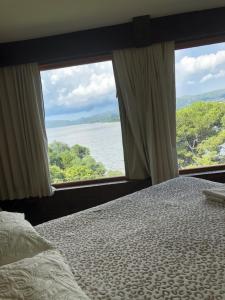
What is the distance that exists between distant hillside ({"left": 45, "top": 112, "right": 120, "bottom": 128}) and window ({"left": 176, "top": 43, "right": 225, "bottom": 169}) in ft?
2.43

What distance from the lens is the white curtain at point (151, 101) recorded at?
2912 mm

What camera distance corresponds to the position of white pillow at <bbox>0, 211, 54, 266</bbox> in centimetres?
132

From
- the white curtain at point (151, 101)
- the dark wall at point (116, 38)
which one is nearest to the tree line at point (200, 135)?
the white curtain at point (151, 101)

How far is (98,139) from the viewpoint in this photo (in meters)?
3.36

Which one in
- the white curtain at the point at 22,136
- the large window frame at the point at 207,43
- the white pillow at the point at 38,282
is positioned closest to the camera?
the white pillow at the point at 38,282

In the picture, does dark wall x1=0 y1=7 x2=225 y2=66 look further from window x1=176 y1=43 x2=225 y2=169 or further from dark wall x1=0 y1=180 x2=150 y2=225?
dark wall x1=0 y1=180 x2=150 y2=225

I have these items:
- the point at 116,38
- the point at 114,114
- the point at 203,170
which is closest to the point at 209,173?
the point at 203,170

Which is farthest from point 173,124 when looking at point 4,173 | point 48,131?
point 4,173

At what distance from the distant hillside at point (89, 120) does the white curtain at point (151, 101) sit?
0.67 ft

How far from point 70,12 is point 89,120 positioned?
1.24m

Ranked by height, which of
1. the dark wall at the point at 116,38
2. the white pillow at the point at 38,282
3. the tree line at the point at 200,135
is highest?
the dark wall at the point at 116,38

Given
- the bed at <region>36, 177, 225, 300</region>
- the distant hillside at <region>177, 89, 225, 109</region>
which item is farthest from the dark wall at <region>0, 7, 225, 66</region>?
the bed at <region>36, 177, 225, 300</region>

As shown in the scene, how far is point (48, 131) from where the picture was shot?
134 inches

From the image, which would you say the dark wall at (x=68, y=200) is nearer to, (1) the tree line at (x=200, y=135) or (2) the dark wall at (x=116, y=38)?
(1) the tree line at (x=200, y=135)
